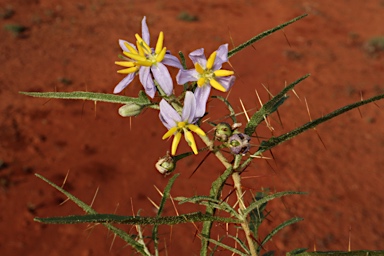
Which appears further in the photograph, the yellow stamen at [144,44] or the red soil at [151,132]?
the red soil at [151,132]

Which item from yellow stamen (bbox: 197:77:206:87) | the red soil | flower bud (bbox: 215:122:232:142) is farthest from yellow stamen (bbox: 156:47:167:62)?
the red soil

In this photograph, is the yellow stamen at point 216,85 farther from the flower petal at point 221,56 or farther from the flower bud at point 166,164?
the flower bud at point 166,164

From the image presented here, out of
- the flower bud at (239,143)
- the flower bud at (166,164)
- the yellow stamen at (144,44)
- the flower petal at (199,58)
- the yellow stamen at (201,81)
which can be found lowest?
the flower bud at (166,164)

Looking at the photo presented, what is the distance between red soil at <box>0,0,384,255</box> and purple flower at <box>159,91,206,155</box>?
250 centimetres

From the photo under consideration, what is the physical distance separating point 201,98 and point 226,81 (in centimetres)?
10

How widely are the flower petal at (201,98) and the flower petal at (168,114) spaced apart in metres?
0.04

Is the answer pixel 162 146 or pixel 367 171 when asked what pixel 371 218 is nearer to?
pixel 367 171

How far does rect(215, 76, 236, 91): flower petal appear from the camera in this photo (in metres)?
1.05

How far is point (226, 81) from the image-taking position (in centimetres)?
107

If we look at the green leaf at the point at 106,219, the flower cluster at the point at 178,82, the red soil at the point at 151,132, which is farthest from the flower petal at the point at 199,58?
the red soil at the point at 151,132

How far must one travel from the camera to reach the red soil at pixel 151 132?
17.4ft

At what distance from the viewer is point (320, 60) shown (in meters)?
8.55

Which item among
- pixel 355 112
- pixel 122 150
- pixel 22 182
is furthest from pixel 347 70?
pixel 22 182

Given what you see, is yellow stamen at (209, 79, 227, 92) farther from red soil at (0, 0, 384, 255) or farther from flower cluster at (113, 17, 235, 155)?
red soil at (0, 0, 384, 255)
